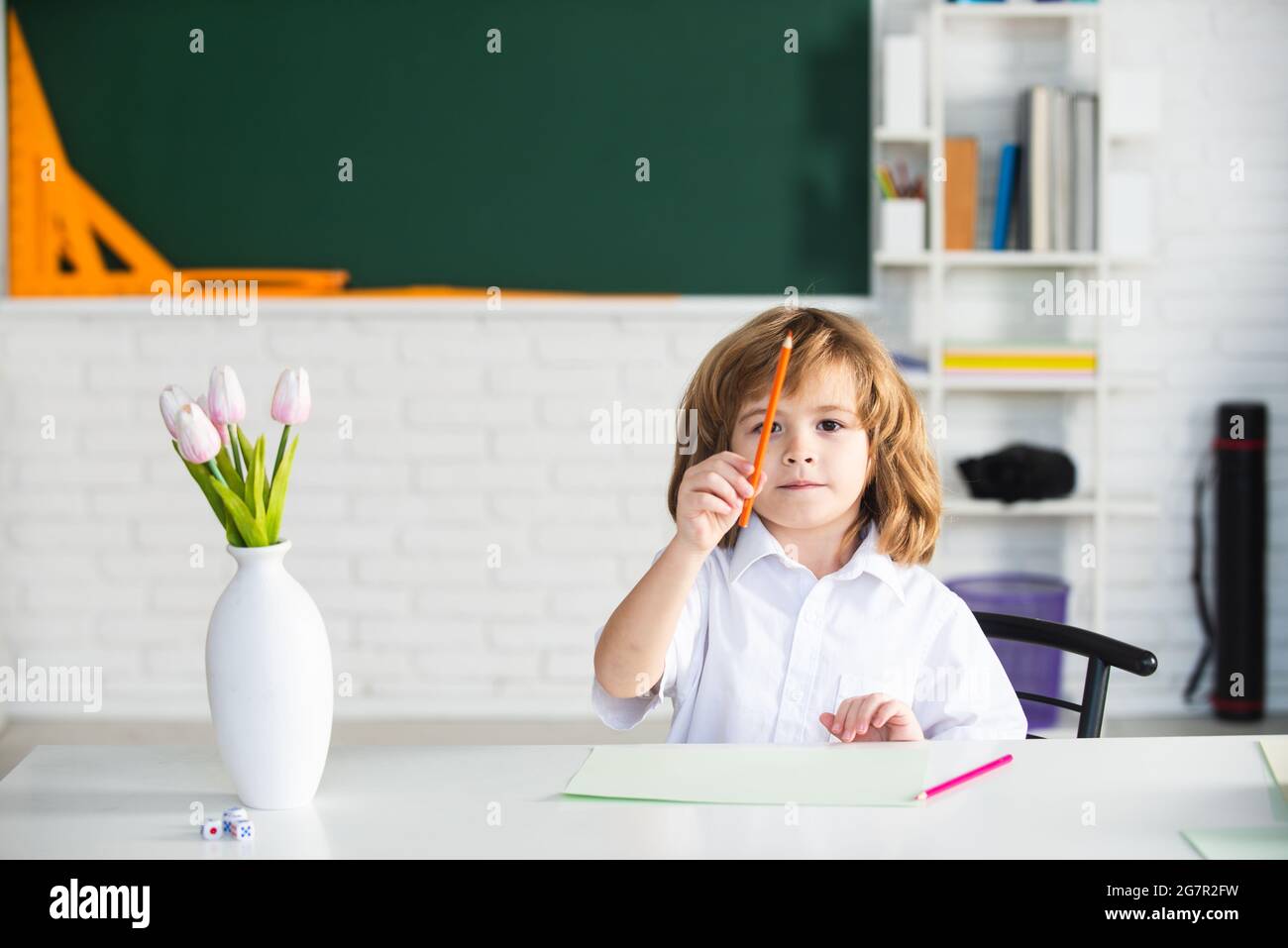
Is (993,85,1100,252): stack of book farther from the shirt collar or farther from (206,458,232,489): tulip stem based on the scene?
(206,458,232,489): tulip stem

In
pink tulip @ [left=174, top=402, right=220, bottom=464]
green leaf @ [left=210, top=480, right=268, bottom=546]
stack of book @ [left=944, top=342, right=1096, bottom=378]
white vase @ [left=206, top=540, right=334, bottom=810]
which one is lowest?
white vase @ [left=206, top=540, right=334, bottom=810]

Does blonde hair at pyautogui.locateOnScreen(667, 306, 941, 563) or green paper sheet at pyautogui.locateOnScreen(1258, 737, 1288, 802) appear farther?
blonde hair at pyautogui.locateOnScreen(667, 306, 941, 563)

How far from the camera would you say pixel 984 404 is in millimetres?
3219

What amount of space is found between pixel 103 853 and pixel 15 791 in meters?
0.19

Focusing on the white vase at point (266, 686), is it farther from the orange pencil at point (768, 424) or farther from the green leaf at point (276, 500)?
the orange pencil at point (768, 424)

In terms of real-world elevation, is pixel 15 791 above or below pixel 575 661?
above

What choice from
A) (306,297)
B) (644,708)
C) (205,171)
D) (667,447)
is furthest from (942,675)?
(205,171)

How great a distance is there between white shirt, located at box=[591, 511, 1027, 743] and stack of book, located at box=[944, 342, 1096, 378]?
1.73 metres

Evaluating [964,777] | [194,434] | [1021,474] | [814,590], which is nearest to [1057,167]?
[1021,474]

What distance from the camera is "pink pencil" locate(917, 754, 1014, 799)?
101 centimetres

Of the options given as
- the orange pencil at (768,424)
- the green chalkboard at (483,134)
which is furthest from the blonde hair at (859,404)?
the green chalkboard at (483,134)

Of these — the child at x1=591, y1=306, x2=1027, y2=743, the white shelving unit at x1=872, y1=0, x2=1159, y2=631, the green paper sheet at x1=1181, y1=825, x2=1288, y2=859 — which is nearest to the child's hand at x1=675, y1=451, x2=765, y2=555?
the child at x1=591, y1=306, x2=1027, y2=743

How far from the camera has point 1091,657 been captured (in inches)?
54.1
